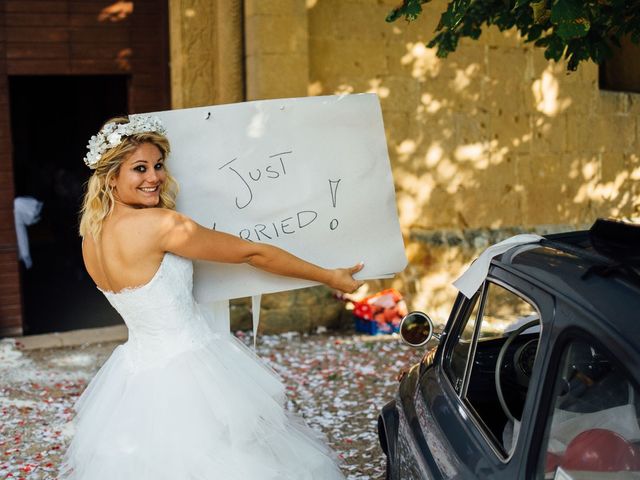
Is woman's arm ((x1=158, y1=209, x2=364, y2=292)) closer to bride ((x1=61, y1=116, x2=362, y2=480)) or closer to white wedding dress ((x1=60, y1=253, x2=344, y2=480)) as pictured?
bride ((x1=61, y1=116, x2=362, y2=480))

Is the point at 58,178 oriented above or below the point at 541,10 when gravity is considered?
below

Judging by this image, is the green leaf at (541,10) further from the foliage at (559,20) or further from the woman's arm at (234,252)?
the woman's arm at (234,252)

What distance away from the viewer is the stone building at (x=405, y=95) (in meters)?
7.36

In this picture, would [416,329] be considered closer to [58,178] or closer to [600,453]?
[600,453]

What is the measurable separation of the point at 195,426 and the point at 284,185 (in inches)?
43.0

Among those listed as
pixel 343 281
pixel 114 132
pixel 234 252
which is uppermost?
pixel 114 132

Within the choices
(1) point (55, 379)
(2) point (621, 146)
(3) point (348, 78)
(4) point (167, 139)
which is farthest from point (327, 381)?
(2) point (621, 146)

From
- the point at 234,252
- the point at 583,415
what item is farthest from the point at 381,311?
the point at 583,415

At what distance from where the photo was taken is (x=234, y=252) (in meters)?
3.27

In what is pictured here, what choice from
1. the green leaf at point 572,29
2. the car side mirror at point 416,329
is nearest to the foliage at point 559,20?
the green leaf at point 572,29

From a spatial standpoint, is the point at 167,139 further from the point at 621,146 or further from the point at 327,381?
the point at 621,146

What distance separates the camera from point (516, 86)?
8.14 m

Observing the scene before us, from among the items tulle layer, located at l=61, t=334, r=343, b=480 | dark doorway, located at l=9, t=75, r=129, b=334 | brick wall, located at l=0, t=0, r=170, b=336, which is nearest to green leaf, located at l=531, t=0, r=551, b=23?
tulle layer, located at l=61, t=334, r=343, b=480

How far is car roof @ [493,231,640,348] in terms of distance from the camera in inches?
69.2
